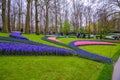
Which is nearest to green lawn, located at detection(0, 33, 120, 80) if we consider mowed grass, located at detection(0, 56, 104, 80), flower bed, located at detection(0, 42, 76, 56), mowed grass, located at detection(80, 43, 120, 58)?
mowed grass, located at detection(0, 56, 104, 80)

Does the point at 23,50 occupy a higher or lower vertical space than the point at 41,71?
higher

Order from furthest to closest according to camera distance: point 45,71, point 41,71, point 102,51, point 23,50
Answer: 1. point 102,51
2. point 23,50
3. point 45,71
4. point 41,71

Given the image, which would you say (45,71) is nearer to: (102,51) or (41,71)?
(41,71)

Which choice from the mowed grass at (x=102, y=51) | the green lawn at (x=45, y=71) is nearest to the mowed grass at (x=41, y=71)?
the green lawn at (x=45, y=71)

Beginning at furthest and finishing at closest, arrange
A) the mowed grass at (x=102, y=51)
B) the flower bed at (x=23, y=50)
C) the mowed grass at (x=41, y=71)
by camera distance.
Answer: the mowed grass at (x=102, y=51)
the flower bed at (x=23, y=50)
the mowed grass at (x=41, y=71)

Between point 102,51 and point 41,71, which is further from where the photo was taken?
point 102,51

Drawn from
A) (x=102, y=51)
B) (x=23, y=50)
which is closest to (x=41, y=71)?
(x=23, y=50)

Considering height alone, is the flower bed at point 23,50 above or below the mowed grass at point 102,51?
above

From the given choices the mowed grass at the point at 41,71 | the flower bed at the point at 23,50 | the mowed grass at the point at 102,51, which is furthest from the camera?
the mowed grass at the point at 102,51

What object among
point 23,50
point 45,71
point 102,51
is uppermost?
point 23,50

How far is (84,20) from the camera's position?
76.8m

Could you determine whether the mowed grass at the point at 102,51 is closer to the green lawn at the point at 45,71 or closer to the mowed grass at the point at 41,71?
the green lawn at the point at 45,71

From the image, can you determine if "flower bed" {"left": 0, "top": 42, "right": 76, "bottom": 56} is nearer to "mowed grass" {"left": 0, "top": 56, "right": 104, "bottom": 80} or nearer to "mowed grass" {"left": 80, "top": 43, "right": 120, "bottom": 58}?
"mowed grass" {"left": 0, "top": 56, "right": 104, "bottom": 80}

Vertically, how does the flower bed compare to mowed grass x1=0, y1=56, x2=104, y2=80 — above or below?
above
